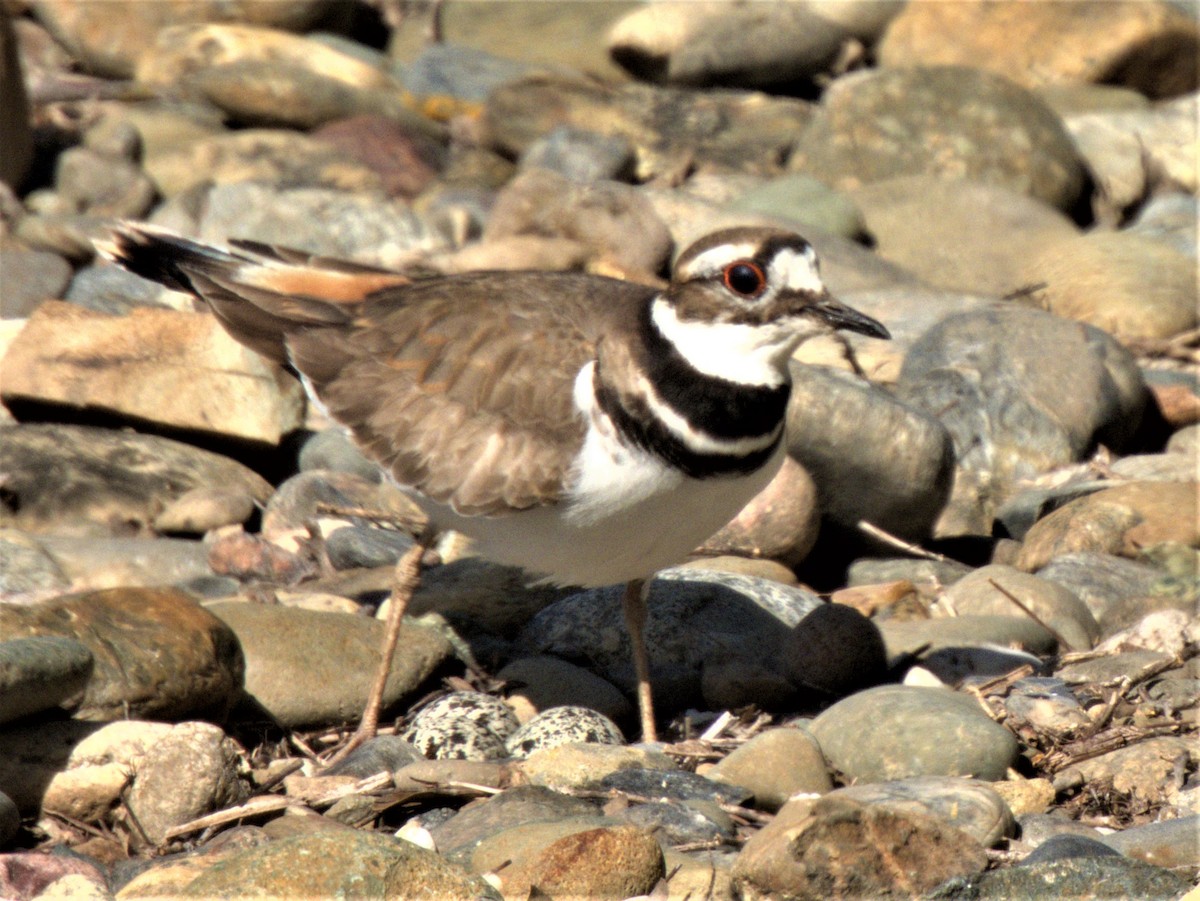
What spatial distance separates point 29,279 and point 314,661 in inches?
153

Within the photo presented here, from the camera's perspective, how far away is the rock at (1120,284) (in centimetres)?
853

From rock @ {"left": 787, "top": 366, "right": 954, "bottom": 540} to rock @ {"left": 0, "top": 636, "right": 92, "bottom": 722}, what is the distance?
2.96m

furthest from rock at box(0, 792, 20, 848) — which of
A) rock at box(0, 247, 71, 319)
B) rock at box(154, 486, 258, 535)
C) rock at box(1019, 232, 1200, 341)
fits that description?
rock at box(1019, 232, 1200, 341)

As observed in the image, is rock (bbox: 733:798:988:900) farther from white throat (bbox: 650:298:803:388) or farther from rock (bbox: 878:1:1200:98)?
rock (bbox: 878:1:1200:98)

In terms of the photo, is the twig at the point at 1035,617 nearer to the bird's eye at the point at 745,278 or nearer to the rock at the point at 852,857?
the bird's eye at the point at 745,278

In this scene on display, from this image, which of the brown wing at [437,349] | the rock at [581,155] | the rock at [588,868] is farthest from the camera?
the rock at [581,155]

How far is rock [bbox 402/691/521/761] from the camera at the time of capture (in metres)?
4.92

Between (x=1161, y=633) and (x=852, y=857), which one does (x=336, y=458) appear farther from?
(x=852, y=857)

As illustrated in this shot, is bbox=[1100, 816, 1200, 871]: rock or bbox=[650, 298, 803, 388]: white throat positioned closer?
bbox=[1100, 816, 1200, 871]: rock

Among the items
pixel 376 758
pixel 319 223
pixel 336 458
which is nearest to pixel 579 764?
pixel 376 758

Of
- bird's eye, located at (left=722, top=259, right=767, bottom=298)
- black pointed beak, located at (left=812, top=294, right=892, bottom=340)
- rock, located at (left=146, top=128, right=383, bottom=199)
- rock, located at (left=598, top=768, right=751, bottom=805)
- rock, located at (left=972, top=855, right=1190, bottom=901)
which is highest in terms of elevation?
bird's eye, located at (left=722, top=259, right=767, bottom=298)

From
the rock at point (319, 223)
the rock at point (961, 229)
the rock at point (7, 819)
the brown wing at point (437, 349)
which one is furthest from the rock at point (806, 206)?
the rock at point (7, 819)

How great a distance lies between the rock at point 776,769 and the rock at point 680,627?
86 cm

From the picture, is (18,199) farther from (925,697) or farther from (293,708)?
(925,697)
